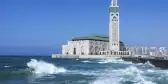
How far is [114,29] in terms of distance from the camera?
7082 inches

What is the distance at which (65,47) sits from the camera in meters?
194

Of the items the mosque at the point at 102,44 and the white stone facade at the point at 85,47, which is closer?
the mosque at the point at 102,44

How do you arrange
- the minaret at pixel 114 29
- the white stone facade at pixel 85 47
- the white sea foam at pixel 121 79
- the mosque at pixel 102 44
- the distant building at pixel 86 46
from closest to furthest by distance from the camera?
1. the white sea foam at pixel 121 79
2. the minaret at pixel 114 29
3. the mosque at pixel 102 44
4. the white stone facade at pixel 85 47
5. the distant building at pixel 86 46

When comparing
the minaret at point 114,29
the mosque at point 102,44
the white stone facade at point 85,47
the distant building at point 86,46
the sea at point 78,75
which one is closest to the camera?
the sea at point 78,75

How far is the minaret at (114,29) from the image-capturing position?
17912 centimetres

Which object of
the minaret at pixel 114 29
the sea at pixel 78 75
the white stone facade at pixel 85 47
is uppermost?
the minaret at pixel 114 29

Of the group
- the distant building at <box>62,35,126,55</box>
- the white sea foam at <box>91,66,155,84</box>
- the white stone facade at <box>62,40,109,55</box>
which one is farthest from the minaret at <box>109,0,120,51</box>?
the white sea foam at <box>91,66,155,84</box>

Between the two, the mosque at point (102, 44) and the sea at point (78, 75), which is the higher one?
the mosque at point (102, 44)

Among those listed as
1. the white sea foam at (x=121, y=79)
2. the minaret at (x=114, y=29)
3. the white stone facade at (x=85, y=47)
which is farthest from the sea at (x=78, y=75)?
the white stone facade at (x=85, y=47)

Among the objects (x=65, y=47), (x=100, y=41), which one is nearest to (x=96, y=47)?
(x=100, y=41)

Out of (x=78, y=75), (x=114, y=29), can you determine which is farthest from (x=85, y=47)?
(x=78, y=75)

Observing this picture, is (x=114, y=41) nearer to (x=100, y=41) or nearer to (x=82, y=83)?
(x=100, y=41)

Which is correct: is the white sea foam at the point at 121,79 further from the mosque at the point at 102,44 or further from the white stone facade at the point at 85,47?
the white stone facade at the point at 85,47

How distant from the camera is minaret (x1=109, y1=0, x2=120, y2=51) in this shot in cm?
17912
